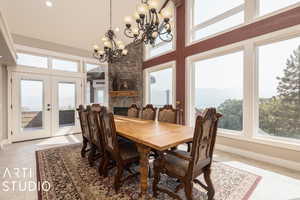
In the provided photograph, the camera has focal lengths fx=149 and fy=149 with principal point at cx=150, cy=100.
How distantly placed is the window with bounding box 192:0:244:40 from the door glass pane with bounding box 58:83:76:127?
4.19 m

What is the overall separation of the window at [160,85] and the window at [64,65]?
98.4 inches

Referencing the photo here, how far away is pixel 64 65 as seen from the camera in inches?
193

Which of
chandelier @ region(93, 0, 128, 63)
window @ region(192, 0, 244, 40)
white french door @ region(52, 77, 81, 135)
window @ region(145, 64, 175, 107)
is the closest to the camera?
chandelier @ region(93, 0, 128, 63)

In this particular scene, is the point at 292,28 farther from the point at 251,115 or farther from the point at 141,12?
the point at 141,12

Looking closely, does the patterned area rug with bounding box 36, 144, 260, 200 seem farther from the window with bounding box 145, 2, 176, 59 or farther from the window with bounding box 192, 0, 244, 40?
the window with bounding box 145, 2, 176, 59

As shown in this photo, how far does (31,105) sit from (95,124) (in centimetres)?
337

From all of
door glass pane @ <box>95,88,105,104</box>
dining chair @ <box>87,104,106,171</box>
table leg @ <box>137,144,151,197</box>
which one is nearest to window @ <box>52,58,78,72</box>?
door glass pane @ <box>95,88,105,104</box>

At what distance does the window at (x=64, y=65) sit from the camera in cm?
471

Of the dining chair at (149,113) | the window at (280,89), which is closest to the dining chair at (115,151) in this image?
the dining chair at (149,113)

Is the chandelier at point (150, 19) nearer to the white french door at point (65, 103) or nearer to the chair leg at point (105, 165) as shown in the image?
the chair leg at point (105, 165)

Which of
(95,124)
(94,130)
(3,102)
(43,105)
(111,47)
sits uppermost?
(111,47)

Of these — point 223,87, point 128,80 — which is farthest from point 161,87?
point 223,87

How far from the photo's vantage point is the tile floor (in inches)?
71.2

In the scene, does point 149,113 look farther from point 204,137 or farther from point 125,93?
point 125,93
